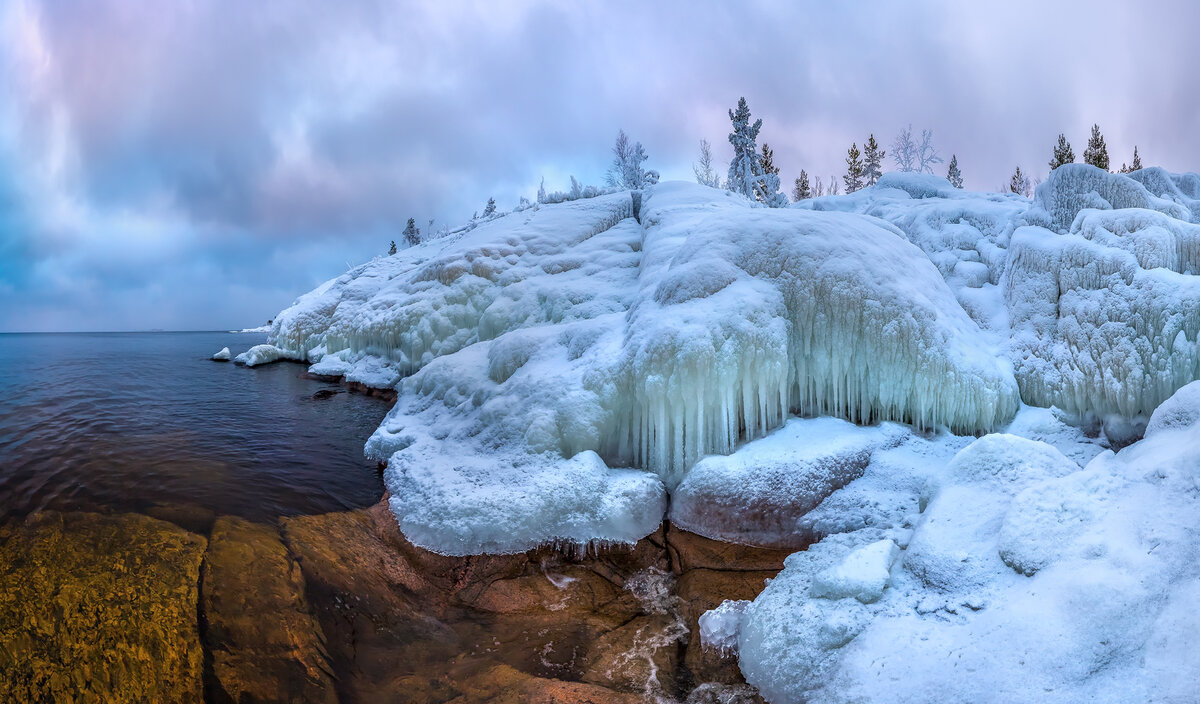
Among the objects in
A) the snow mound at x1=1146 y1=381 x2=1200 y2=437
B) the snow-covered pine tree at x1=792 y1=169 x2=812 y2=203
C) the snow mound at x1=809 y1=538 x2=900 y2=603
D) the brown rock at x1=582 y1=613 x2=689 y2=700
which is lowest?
the brown rock at x1=582 y1=613 x2=689 y2=700

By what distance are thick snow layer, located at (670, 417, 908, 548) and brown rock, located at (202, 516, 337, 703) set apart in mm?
3465

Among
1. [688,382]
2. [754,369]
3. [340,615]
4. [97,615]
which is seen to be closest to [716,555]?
[688,382]

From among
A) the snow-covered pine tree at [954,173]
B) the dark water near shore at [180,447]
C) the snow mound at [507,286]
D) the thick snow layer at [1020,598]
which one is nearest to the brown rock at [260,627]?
the dark water near shore at [180,447]

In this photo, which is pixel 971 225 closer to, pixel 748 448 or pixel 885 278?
pixel 885 278

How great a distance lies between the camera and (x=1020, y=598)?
10.5 feet

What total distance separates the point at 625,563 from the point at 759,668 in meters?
1.90

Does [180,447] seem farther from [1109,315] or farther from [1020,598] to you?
[1109,315]

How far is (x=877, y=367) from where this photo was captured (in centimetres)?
621

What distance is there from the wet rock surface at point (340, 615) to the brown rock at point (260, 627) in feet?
0.04

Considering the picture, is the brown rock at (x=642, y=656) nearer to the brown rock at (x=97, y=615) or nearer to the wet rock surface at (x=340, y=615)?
the wet rock surface at (x=340, y=615)

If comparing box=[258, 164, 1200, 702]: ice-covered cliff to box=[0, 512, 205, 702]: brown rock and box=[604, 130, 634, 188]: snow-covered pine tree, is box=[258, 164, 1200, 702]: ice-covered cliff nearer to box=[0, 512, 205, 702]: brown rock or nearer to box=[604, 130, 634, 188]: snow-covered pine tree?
box=[0, 512, 205, 702]: brown rock

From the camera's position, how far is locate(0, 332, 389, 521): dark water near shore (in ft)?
16.7

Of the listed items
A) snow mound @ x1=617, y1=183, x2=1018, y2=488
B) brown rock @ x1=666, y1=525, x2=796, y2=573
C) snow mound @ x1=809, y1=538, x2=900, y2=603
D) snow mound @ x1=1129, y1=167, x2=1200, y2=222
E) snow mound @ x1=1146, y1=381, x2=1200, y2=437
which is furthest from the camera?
snow mound @ x1=1129, y1=167, x2=1200, y2=222

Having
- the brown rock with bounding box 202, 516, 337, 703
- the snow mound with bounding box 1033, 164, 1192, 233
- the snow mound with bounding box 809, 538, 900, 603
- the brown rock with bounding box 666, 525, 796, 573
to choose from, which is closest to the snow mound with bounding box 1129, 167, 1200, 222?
the snow mound with bounding box 1033, 164, 1192, 233
